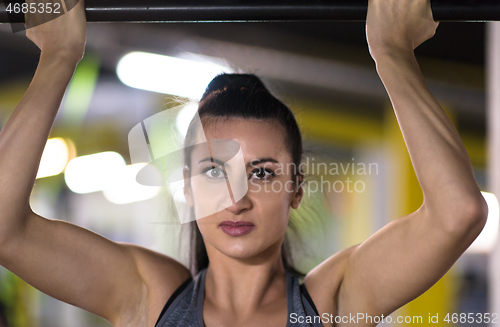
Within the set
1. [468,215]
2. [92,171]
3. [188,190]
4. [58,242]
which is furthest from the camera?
[92,171]

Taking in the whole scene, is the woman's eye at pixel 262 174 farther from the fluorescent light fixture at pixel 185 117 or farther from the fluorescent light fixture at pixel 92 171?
the fluorescent light fixture at pixel 92 171

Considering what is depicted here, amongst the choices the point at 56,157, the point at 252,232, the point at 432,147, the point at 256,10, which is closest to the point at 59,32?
the point at 256,10

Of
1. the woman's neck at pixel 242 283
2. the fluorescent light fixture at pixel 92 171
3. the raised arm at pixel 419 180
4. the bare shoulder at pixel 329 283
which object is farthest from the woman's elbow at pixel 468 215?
the fluorescent light fixture at pixel 92 171

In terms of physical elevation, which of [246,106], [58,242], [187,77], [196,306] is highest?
[187,77]

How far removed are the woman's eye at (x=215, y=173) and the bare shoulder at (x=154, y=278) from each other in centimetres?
18

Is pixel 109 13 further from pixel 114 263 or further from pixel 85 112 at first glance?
pixel 85 112

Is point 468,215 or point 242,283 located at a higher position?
point 468,215

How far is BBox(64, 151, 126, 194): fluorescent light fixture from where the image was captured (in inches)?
55.1

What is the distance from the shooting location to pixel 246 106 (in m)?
0.65

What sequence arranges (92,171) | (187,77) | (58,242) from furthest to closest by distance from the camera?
(92,171)
(187,77)
(58,242)

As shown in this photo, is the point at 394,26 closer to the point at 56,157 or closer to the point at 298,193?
the point at 298,193

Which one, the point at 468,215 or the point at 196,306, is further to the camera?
the point at 196,306

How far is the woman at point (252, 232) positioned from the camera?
1.51 ft

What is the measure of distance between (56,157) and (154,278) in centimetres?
144
